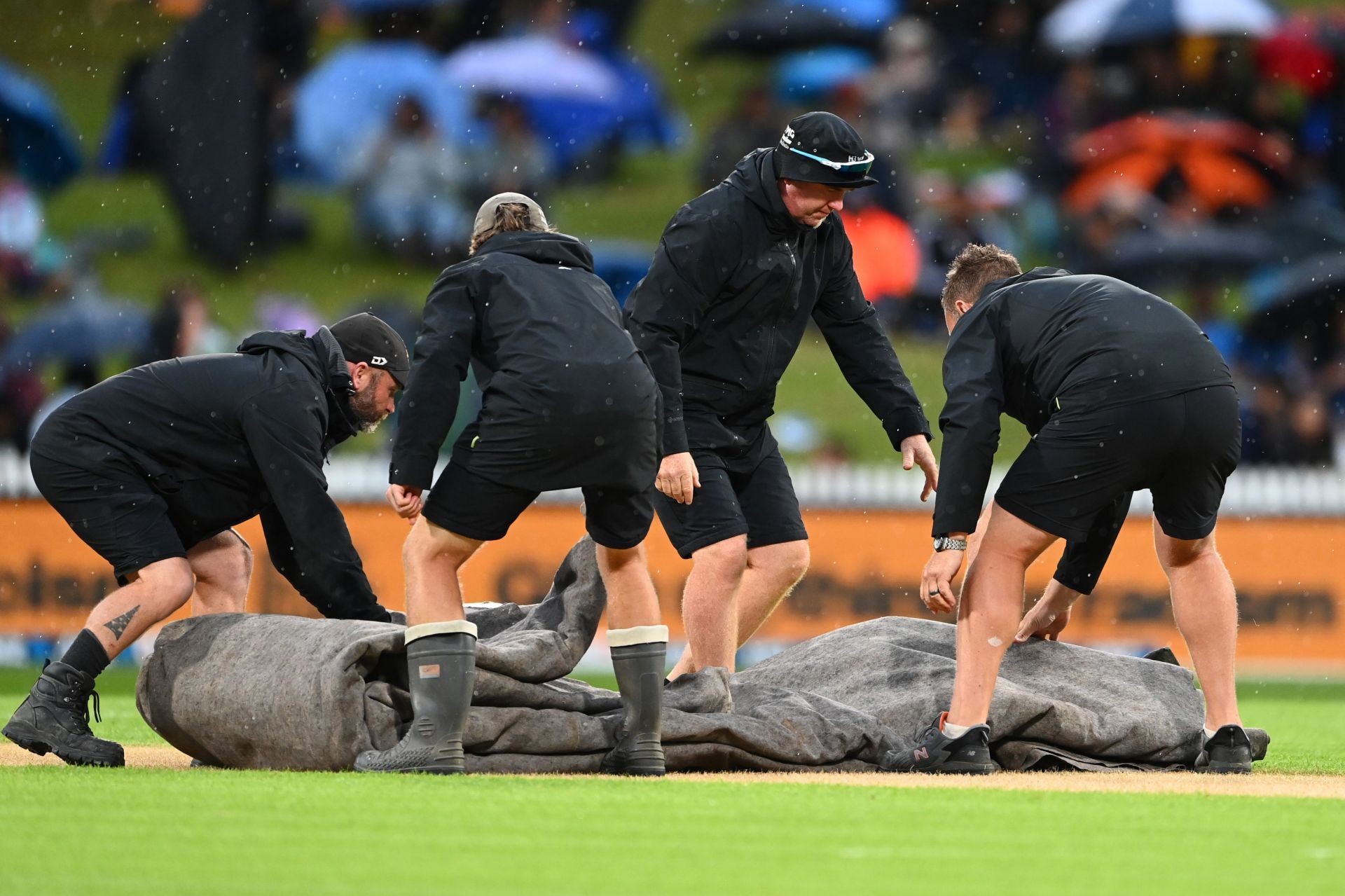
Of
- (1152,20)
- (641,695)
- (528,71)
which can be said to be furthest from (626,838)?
(1152,20)

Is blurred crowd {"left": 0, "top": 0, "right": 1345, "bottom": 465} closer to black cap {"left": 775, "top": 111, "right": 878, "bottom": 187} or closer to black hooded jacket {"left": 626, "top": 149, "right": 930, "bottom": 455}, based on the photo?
black hooded jacket {"left": 626, "top": 149, "right": 930, "bottom": 455}

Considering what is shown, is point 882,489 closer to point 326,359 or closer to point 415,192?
point 326,359

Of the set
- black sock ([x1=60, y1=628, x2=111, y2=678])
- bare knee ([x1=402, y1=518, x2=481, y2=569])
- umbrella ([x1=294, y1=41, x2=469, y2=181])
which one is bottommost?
black sock ([x1=60, y1=628, x2=111, y2=678])

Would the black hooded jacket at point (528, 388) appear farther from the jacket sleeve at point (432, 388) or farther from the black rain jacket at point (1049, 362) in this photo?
the black rain jacket at point (1049, 362)

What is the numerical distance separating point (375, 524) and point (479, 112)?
9816 millimetres

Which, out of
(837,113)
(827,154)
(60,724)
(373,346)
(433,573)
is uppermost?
(837,113)

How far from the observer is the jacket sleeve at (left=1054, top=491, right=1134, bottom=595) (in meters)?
7.23

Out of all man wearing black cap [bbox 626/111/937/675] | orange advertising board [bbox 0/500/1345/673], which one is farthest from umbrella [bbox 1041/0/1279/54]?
man wearing black cap [bbox 626/111/937/675]

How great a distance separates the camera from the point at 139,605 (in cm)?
673

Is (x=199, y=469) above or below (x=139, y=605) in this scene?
above

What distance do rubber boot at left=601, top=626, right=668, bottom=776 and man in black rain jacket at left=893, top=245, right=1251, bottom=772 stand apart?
93 cm

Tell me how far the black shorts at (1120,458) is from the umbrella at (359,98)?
16524 millimetres

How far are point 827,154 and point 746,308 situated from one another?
2.33ft

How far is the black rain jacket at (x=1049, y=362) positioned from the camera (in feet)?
21.5
